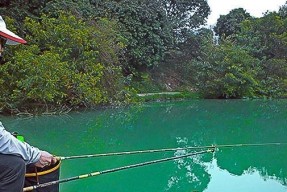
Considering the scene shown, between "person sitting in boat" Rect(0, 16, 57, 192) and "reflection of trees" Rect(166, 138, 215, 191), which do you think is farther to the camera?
"reflection of trees" Rect(166, 138, 215, 191)

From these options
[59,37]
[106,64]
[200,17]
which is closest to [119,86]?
[106,64]

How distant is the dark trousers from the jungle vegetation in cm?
688

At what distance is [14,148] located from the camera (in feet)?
5.06

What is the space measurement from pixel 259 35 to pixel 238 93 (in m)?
3.29

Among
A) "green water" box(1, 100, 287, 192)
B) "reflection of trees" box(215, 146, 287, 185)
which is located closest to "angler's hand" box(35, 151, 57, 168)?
"green water" box(1, 100, 287, 192)

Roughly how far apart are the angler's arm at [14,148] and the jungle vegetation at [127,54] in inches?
265

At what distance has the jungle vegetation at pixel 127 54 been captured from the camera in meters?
8.65

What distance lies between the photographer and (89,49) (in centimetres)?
996

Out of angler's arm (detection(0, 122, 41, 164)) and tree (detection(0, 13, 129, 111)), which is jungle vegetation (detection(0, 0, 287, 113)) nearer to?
tree (detection(0, 13, 129, 111))

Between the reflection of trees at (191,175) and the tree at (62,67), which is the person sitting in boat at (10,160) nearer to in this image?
the reflection of trees at (191,175)

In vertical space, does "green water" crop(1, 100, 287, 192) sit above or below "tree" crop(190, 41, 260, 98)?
below

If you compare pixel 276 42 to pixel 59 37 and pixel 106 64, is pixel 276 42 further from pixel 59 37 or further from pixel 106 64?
pixel 59 37

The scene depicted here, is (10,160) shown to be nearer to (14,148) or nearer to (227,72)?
(14,148)

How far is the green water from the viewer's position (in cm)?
388
